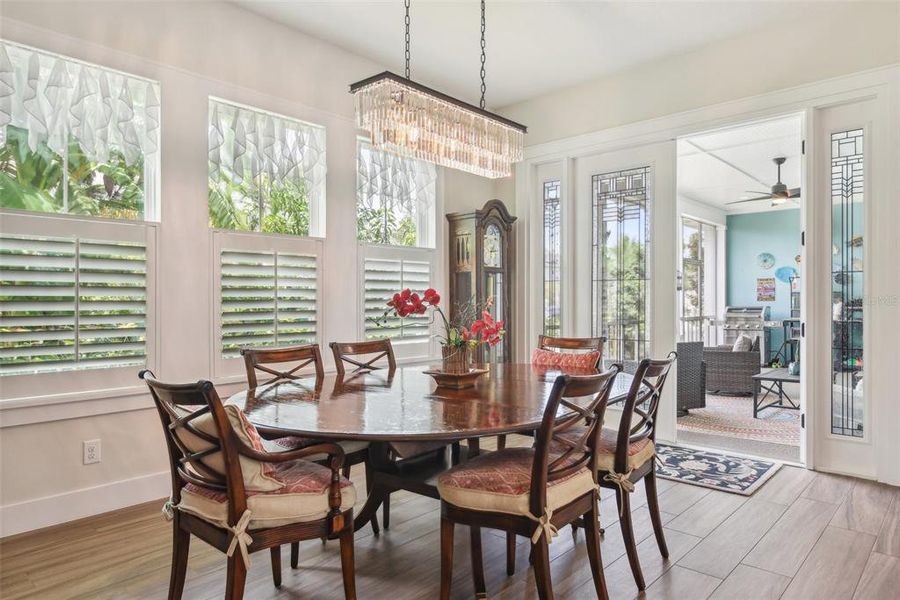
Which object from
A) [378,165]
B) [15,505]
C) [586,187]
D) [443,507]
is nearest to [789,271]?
[586,187]

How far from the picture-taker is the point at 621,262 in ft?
15.4

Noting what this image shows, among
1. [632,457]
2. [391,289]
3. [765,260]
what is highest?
[765,260]

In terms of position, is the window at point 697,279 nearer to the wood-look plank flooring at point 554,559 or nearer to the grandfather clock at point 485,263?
the grandfather clock at point 485,263

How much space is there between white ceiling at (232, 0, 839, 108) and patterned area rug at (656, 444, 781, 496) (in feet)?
9.80

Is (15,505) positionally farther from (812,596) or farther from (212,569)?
(812,596)

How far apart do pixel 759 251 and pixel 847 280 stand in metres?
7.05

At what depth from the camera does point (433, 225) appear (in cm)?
489

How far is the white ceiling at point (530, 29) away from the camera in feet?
11.6

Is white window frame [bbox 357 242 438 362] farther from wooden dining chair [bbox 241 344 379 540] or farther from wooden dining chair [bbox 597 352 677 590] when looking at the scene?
wooden dining chair [bbox 597 352 677 590]

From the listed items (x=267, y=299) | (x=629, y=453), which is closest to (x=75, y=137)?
(x=267, y=299)

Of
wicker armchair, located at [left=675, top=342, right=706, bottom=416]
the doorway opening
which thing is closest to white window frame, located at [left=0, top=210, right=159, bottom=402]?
the doorway opening

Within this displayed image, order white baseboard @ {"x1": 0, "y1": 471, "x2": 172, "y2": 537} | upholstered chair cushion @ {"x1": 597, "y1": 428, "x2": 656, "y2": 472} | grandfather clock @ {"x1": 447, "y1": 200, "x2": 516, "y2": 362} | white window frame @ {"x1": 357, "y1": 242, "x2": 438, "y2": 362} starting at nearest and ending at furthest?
upholstered chair cushion @ {"x1": 597, "y1": 428, "x2": 656, "y2": 472}
white baseboard @ {"x1": 0, "y1": 471, "x2": 172, "y2": 537}
white window frame @ {"x1": 357, "y1": 242, "x2": 438, "y2": 362}
grandfather clock @ {"x1": 447, "y1": 200, "x2": 516, "y2": 362}

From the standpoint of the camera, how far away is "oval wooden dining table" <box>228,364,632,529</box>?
5.81 feet

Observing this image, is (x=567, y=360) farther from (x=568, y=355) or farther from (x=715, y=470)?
(x=715, y=470)
